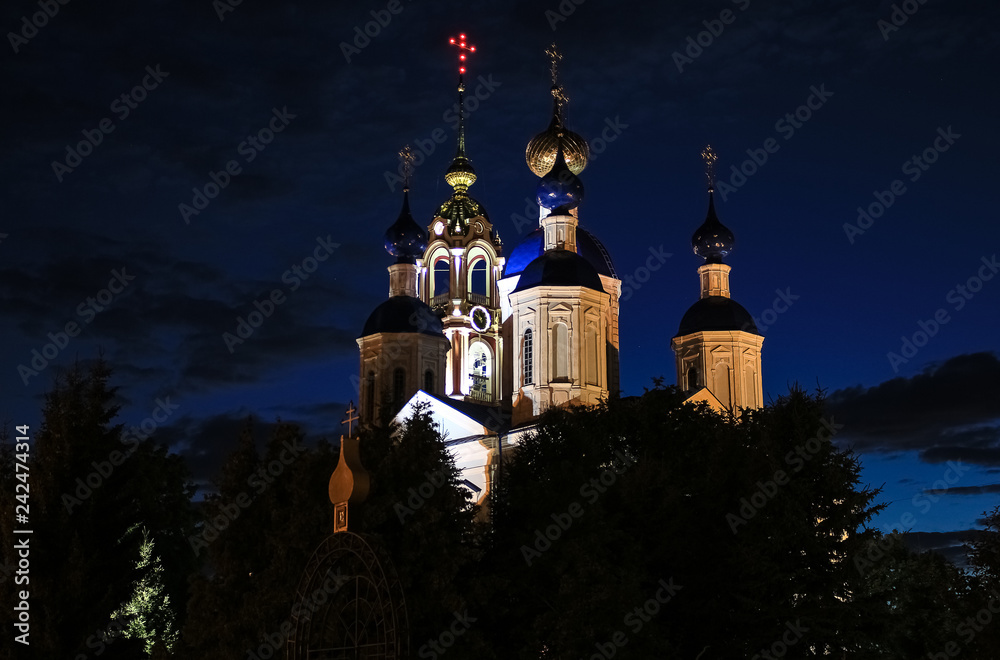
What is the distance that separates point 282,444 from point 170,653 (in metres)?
4.72

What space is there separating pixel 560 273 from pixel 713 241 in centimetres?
843

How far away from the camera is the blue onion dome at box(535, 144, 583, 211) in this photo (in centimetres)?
3484

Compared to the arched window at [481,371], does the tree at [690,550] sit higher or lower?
lower

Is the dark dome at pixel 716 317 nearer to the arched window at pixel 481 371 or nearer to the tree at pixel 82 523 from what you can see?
the arched window at pixel 481 371

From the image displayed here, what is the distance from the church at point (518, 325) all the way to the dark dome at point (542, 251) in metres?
0.08

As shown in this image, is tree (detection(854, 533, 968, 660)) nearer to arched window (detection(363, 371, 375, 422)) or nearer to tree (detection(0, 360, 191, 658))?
tree (detection(0, 360, 191, 658))

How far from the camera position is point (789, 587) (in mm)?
20625

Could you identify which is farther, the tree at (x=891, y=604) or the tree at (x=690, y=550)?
the tree at (x=891, y=604)

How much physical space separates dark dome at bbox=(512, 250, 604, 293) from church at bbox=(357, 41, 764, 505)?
4cm

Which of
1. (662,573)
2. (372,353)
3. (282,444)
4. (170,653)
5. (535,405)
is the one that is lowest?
(170,653)

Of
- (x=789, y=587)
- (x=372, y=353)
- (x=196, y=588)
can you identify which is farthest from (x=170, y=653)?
(x=372, y=353)

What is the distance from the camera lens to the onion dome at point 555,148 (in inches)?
1588

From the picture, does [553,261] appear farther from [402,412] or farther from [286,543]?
[286,543]

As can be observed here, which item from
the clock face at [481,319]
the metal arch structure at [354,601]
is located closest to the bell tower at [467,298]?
the clock face at [481,319]
